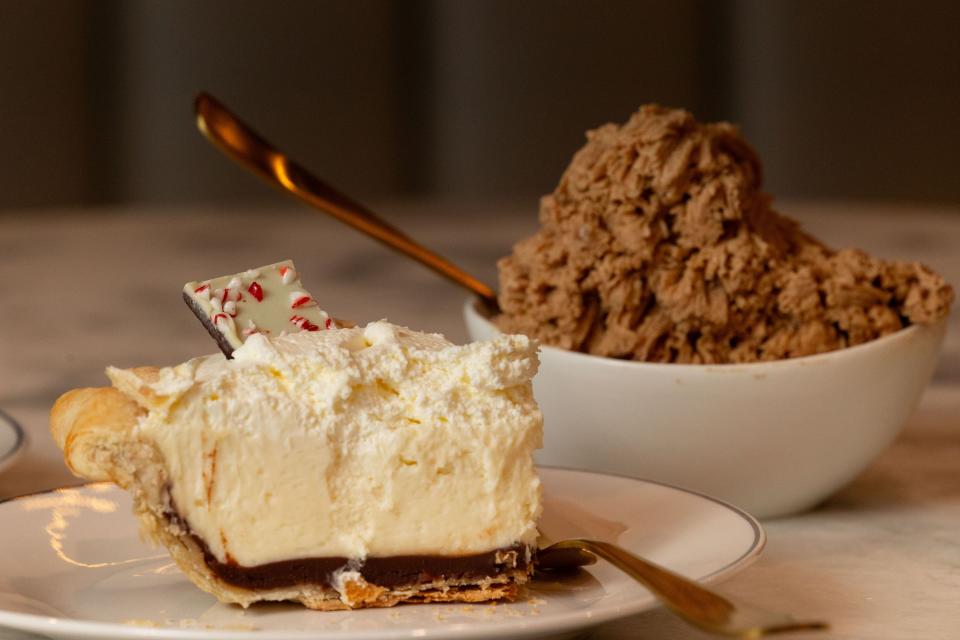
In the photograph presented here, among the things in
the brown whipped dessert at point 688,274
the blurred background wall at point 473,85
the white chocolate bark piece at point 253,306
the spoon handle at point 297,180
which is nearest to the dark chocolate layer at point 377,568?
the white chocolate bark piece at point 253,306

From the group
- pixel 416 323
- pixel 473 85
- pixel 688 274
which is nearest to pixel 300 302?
pixel 688 274

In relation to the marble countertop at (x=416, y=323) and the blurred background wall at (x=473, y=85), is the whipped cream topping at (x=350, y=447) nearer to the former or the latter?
the marble countertop at (x=416, y=323)

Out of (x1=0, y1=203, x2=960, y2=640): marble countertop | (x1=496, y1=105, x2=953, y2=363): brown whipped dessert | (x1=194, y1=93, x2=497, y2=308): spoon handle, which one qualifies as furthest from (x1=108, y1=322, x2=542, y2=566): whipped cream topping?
(x1=194, y1=93, x2=497, y2=308): spoon handle

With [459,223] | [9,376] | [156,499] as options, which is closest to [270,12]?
[459,223]

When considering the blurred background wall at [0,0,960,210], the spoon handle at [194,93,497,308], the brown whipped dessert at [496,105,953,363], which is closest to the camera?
the brown whipped dessert at [496,105,953,363]

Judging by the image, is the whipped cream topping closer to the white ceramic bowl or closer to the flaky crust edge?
the flaky crust edge

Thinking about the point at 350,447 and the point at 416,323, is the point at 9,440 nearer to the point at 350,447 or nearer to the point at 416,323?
the point at 350,447
